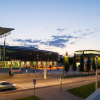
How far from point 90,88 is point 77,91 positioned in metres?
3.04

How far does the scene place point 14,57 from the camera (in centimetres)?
7256

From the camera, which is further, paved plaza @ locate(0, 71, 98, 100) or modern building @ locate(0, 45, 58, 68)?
modern building @ locate(0, 45, 58, 68)

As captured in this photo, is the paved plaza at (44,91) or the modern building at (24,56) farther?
the modern building at (24,56)

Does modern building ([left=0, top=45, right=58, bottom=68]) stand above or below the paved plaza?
above

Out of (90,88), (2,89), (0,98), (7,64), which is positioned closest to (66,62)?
(90,88)

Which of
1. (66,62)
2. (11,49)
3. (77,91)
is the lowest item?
(77,91)

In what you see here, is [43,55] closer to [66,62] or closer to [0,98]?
[66,62]

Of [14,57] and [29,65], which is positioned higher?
[14,57]

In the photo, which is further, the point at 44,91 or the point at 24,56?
the point at 24,56

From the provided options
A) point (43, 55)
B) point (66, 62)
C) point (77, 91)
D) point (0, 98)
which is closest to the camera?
point (0, 98)

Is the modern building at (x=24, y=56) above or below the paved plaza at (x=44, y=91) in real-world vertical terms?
above

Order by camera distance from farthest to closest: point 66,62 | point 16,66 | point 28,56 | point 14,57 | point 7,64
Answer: point 28,56, point 14,57, point 7,64, point 16,66, point 66,62

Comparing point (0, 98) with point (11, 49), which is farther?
point (11, 49)

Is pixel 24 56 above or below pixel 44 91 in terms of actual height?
above
